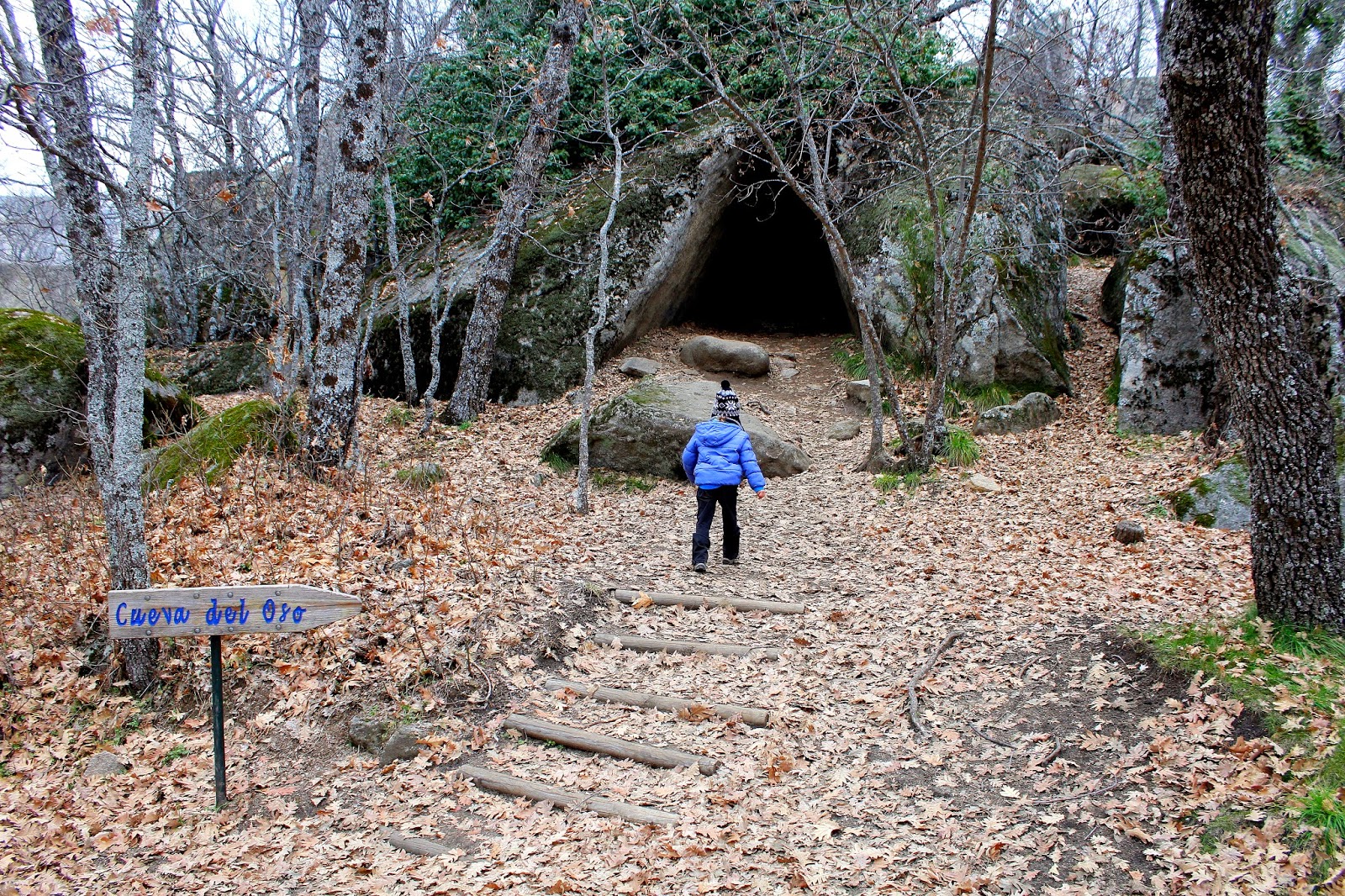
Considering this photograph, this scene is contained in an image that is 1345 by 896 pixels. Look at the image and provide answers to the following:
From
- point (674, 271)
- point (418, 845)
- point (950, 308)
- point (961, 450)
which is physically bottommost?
point (418, 845)

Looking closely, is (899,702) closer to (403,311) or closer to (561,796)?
(561,796)

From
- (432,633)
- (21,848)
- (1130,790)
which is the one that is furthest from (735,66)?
(21,848)

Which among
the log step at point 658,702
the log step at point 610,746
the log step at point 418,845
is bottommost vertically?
the log step at point 418,845

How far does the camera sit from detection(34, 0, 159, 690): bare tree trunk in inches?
216

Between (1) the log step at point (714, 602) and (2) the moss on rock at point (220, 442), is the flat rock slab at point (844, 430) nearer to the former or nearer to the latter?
(1) the log step at point (714, 602)

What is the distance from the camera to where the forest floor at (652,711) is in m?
4.20

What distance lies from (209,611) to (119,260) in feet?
9.06

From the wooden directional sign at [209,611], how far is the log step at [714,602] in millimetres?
3471

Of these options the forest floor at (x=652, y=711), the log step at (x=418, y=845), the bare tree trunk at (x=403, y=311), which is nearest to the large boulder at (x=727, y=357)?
the bare tree trunk at (x=403, y=311)

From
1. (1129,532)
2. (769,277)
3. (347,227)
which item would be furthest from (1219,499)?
(769,277)

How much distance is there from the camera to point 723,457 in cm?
820

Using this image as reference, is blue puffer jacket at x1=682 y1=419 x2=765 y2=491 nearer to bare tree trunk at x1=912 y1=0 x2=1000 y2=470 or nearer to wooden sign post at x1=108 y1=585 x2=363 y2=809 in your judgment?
bare tree trunk at x1=912 y1=0 x2=1000 y2=470

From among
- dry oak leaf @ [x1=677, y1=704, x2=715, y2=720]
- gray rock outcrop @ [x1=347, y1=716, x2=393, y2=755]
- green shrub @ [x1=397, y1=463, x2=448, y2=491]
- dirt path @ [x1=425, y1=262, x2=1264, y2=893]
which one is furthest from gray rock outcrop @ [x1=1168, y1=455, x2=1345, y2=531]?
green shrub @ [x1=397, y1=463, x2=448, y2=491]

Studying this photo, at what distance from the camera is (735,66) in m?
15.6
